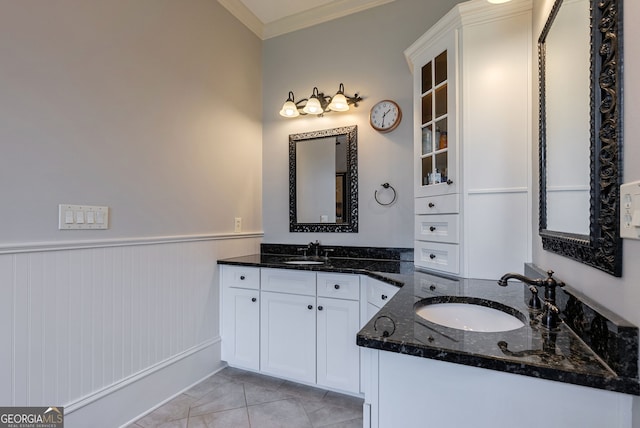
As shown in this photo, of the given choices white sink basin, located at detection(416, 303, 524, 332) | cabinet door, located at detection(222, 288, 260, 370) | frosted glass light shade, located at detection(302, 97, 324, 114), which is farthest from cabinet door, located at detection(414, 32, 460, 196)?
cabinet door, located at detection(222, 288, 260, 370)

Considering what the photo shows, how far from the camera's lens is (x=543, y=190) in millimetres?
1358

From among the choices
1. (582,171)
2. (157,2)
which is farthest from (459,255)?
(157,2)

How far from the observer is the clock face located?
2.40 m

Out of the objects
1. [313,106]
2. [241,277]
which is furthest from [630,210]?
[313,106]

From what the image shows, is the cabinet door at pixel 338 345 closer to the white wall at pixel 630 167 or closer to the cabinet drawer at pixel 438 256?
the cabinet drawer at pixel 438 256

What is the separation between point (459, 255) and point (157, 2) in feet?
7.67

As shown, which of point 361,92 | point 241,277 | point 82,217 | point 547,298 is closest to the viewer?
point 547,298

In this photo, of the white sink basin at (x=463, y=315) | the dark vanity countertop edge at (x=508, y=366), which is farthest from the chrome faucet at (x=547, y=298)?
the dark vanity countertop edge at (x=508, y=366)

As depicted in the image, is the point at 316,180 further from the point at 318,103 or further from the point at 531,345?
the point at 531,345

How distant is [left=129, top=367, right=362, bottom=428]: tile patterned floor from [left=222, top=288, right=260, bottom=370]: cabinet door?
148mm

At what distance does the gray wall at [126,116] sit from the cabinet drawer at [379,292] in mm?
1248

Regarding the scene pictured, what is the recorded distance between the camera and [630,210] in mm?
679

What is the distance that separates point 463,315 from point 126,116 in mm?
1960

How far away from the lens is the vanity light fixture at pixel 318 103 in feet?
8.25
